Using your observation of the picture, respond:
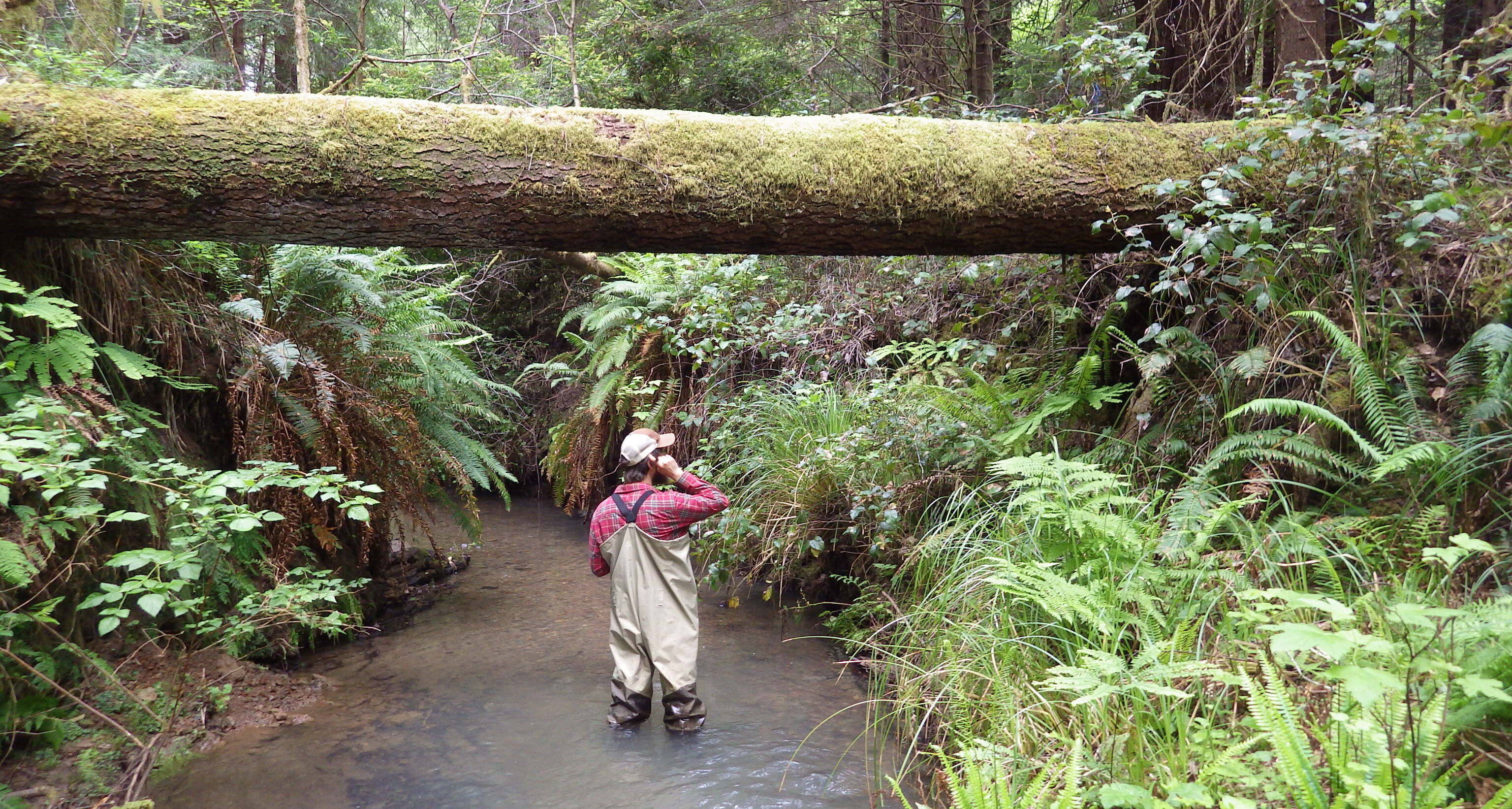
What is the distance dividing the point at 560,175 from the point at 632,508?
198 centimetres

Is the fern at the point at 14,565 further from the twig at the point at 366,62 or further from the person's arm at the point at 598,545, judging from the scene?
the twig at the point at 366,62

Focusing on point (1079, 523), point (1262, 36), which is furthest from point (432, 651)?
point (1262, 36)

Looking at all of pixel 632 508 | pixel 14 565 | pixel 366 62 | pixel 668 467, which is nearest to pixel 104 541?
pixel 14 565

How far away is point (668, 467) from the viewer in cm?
500

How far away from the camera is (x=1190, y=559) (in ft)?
10.3

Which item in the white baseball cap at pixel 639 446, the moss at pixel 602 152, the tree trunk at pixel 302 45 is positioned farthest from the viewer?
the tree trunk at pixel 302 45

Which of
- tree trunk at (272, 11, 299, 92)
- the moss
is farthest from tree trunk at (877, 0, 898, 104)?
tree trunk at (272, 11, 299, 92)

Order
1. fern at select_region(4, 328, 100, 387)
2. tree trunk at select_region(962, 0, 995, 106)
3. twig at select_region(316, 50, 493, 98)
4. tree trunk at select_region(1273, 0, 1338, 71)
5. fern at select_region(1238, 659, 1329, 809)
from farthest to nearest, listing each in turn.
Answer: tree trunk at select_region(962, 0, 995, 106), twig at select_region(316, 50, 493, 98), tree trunk at select_region(1273, 0, 1338, 71), fern at select_region(4, 328, 100, 387), fern at select_region(1238, 659, 1329, 809)

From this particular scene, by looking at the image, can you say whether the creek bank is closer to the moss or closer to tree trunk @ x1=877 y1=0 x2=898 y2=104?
the moss

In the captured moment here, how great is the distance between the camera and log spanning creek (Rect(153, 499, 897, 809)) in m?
3.89

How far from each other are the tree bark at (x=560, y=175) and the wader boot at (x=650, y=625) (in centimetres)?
177

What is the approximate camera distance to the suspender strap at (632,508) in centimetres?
490

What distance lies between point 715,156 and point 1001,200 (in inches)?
54.5

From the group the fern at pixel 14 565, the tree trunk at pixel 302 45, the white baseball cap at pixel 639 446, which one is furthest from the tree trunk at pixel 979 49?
the fern at pixel 14 565
